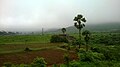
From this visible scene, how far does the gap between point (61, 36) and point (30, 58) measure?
5021cm

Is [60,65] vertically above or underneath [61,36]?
underneath

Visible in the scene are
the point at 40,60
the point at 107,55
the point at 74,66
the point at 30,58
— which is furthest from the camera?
the point at 107,55

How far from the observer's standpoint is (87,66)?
58.2 metres

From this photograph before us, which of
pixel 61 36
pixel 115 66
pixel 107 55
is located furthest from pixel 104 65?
pixel 61 36

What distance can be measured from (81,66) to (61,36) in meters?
57.1

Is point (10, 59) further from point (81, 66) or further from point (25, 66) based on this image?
point (81, 66)

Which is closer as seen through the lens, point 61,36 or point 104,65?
point 104,65

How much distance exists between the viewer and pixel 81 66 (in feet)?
188

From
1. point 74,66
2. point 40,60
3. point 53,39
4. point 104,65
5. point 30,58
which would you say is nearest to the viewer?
point 40,60

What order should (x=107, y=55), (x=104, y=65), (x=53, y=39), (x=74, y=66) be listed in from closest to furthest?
(x=74, y=66) → (x=104, y=65) → (x=107, y=55) → (x=53, y=39)

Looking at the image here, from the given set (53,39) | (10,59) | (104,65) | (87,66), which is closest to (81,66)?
(87,66)

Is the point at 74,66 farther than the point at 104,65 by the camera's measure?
No

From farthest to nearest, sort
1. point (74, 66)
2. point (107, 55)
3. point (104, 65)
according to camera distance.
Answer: point (107, 55) < point (104, 65) < point (74, 66)

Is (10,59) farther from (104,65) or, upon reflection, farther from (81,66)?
(104,65)
